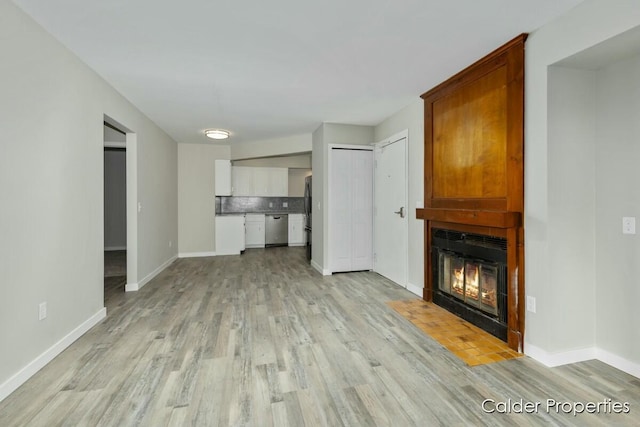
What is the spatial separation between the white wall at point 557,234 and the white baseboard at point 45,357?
3.51 metres

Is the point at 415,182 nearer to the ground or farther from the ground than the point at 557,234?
farther from the ground

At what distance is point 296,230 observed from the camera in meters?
8.20

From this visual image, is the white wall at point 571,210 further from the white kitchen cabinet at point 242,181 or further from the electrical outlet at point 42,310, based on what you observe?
the white kitchen cabinet at point 242,181

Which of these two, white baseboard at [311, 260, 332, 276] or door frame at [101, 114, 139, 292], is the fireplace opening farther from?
door frame at [101, 114, 139, 292]

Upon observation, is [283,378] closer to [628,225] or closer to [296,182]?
[628,225]

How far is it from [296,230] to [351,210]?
11.3ft

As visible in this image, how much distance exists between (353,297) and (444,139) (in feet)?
6.91

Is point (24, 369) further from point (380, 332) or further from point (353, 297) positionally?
point (353, 297)

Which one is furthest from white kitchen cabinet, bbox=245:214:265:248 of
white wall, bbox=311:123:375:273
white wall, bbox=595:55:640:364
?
white wall, bbox=595:55:640:364

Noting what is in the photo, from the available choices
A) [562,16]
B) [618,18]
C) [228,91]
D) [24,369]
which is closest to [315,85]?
[228,91]

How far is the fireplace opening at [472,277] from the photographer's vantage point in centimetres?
256

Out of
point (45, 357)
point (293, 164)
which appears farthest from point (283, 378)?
point (293, 164)

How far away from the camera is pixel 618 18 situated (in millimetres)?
1763

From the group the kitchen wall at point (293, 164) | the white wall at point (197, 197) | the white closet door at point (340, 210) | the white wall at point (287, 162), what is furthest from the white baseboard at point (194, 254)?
the white closet door at point (340, 210)
